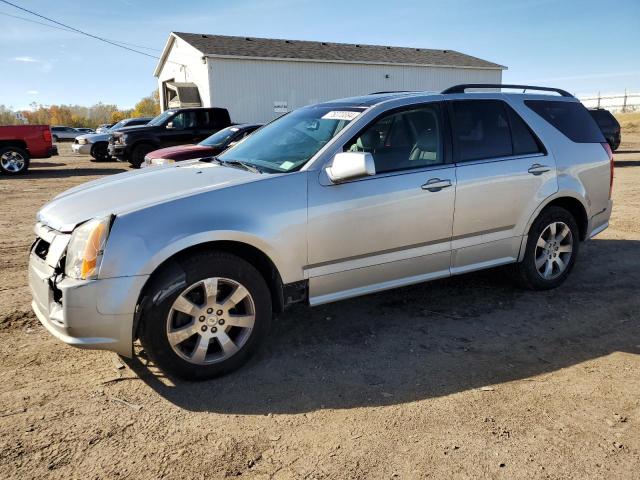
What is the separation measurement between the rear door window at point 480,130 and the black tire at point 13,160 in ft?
50.3

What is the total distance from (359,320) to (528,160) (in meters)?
2.03

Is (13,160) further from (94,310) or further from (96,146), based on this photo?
(94,310)

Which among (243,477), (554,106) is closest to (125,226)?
(243,477)

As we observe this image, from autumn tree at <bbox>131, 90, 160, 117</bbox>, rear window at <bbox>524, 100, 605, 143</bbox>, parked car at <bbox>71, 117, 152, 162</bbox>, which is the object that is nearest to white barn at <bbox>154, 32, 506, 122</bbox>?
parked car at <bbox>71, 117, 152, 162</bbox>

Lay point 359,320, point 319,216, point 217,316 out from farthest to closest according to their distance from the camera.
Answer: point 359,320
point 319,216
point 217,316

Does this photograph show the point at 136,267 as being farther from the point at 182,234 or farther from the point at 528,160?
the point at 528,160

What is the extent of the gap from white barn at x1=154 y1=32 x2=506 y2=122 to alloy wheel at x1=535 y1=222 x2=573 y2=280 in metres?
20.8

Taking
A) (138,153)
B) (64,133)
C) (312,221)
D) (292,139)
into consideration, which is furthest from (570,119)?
Answer: (64,133)

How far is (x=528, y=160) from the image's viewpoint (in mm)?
4566

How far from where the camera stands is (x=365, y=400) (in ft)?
10.3

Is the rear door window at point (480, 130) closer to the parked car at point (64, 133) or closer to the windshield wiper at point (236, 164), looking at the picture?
the windshield wiper at point (236, 164)

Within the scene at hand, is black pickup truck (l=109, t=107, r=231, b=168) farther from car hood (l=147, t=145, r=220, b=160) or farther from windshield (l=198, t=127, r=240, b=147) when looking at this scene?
car hood (l=147, t=145, r=220, b=160)

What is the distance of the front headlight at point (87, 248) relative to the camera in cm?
296

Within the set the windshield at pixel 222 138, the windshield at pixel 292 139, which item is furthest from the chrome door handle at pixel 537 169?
the windshield at pixel 222 138
